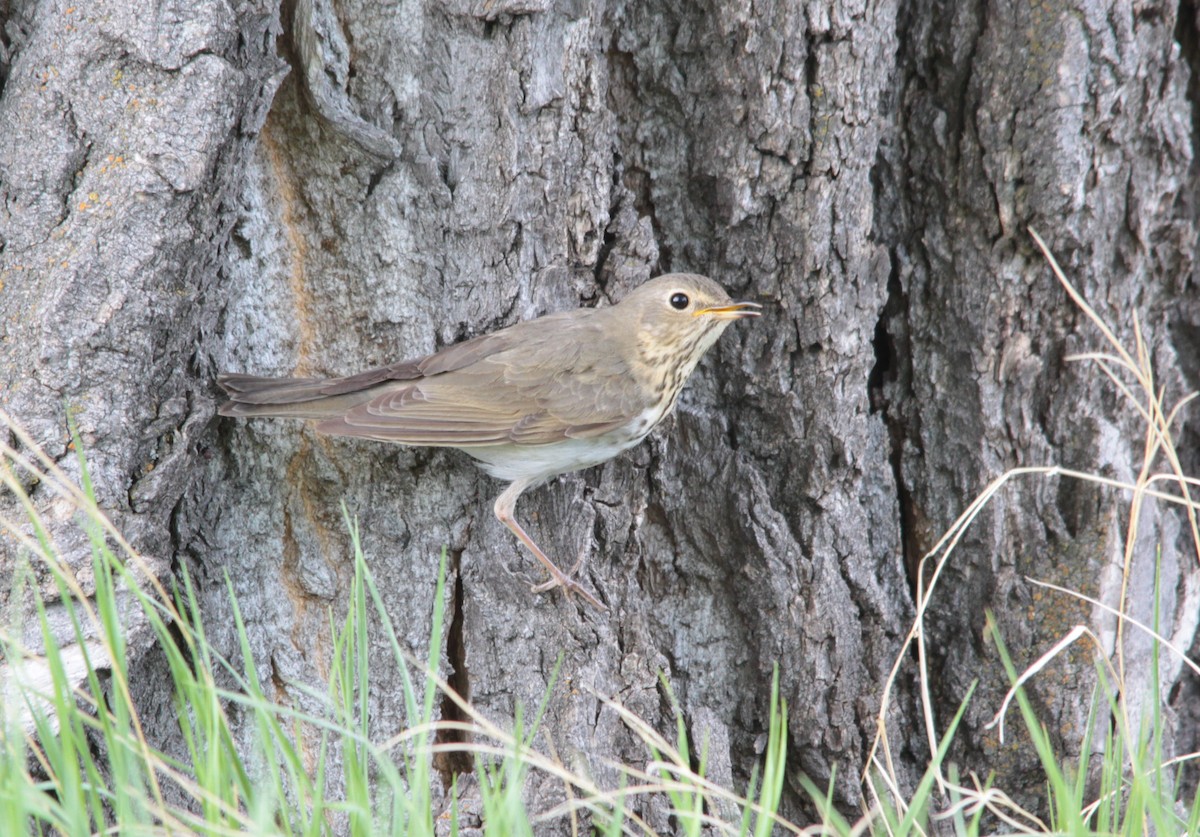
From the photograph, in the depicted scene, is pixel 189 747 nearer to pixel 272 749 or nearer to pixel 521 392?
pixel 272 749

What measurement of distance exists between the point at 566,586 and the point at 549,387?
75 centimetres

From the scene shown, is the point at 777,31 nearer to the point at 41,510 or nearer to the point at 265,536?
the point at 265,536

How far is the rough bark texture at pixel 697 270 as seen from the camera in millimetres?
3754

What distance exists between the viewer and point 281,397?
3.68 m

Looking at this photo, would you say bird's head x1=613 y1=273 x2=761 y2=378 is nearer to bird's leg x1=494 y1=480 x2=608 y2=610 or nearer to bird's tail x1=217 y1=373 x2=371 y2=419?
bird's leg x1=494 y1=480 x2=608 y2=610

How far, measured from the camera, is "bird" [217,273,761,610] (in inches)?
154

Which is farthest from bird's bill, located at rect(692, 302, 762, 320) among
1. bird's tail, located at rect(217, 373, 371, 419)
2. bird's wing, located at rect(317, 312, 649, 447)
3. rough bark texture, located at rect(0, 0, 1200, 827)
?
bird's tail, located at rect(217, 373, 371, 419)

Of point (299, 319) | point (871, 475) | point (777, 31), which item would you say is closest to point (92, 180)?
point (299, 319)

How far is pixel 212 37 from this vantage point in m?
3.42

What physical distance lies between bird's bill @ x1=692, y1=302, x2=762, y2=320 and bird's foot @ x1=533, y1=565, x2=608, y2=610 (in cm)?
107

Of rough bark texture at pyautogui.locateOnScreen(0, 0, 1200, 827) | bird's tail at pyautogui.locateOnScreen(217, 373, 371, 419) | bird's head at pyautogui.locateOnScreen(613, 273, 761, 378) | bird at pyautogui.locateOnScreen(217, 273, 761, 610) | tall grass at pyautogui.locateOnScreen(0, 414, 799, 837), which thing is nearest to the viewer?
tall grass at pyautogui.locateOnScreen(0, 414, 799, 837)

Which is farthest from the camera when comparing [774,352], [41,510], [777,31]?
[774,352]

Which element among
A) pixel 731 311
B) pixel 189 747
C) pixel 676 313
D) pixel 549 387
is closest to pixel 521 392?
pixel 549 387

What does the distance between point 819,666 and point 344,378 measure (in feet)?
6.93
